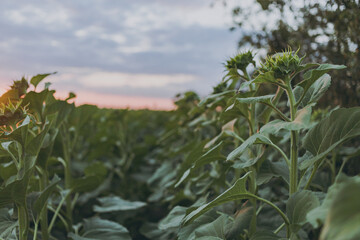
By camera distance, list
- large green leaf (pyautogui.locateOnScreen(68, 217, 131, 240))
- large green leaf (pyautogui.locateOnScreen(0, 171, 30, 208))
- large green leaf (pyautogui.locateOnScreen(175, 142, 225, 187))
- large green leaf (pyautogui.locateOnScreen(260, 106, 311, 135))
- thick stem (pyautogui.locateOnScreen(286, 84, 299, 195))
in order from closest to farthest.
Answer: large green leaf (pyautogui.locateOnScreen(260, 106, 311, 135))
thick stem (pyautogui.locateOnScreen(286, 84, 299, 195))
large green leaf (pyautogui.locateOnScreen(0, 171, 30, 208))
large green leaf (pyautogui.locateOnScreen(175, 142, 225, 187))
large green leaf (pyautogui.locateOnScreen(68, 217, 131, 240))

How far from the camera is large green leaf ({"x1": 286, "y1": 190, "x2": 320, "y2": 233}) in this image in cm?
117

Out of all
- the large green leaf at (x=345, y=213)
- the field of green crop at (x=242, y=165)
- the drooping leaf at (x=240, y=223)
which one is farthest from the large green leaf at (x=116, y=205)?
the large green leaf at (x=345, y=213)

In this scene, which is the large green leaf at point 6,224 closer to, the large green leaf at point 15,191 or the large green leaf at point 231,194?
the large green leaf at point 15,191

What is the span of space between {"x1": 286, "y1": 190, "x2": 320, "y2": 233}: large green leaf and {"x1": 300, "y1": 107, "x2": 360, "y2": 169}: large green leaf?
12 centimetres

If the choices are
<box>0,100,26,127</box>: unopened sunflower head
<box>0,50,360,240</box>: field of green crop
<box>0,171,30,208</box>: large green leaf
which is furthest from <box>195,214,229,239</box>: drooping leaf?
<box>0,100,26,127</box>: unopened sunflower head

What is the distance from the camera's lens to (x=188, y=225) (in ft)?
5.49

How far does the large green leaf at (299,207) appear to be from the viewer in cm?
117

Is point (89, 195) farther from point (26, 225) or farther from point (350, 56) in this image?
point (350, 56)

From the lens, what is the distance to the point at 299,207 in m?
1.20

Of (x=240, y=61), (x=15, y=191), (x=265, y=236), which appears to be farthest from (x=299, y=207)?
(x=15, y=191)

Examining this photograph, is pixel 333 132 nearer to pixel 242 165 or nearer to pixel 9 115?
pixel 242 165

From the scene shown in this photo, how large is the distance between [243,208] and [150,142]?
11.7ft

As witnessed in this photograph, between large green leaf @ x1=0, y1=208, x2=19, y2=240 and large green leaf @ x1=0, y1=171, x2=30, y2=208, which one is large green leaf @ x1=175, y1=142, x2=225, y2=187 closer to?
large green leaf @ x1=0, y1=171, x2=30, y2=208

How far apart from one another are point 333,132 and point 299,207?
293 millimetres
